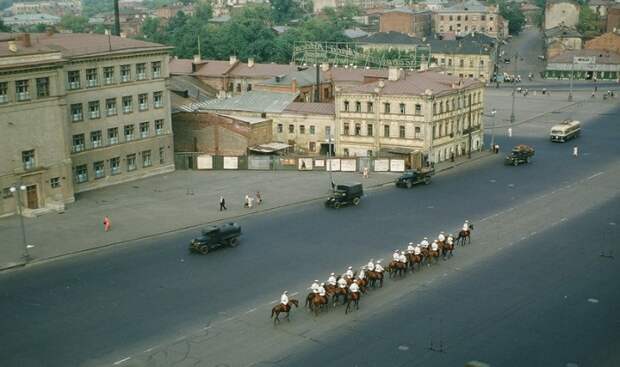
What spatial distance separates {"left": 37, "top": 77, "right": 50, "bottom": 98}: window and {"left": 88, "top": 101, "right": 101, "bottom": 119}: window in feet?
26.0

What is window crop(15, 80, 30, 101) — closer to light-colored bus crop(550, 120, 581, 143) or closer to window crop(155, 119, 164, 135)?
window crop(155, 119, 164, 135)

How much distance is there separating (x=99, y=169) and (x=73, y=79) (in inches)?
348

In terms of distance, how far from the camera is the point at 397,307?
134ft

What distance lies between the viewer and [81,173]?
71.9m

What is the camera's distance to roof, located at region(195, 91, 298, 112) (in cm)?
9425

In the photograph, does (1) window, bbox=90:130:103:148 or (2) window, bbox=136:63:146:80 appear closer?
(1) window, bbox=90:130:103:148

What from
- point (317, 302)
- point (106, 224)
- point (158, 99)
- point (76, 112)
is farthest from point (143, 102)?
point (317, 302)

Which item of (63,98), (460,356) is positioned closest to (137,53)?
(63,98)

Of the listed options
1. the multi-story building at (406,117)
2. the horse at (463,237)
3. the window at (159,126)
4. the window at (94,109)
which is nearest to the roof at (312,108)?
the multi-story building at (406,117)

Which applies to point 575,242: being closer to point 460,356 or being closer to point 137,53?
point 460,356

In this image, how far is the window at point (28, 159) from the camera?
2495 inches

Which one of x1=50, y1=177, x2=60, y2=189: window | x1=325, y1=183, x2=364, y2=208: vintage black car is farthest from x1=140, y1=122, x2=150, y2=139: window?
x1=325, y1=183, x2=364, y2=208: vintage black car

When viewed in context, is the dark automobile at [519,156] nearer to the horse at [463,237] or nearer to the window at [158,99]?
the horse at [463,237]

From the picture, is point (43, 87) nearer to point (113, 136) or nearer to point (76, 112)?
point (76, 112)
